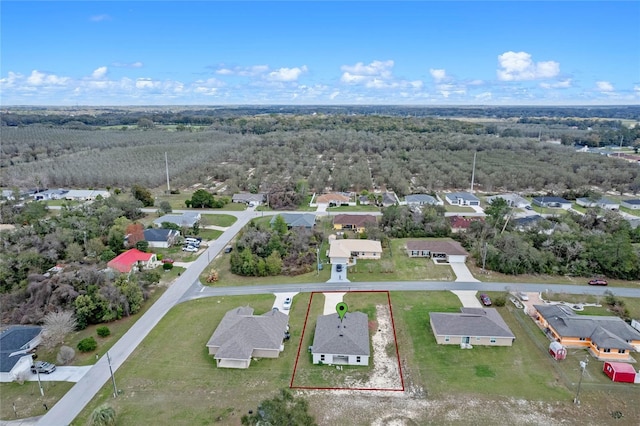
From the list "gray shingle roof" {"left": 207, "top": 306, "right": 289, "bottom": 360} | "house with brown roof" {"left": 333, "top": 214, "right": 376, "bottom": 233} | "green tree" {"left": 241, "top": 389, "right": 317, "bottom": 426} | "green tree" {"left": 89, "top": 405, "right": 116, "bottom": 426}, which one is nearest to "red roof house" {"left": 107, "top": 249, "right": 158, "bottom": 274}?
"gray shingle roof" {"left": 207, "top": 306, "right": 289, "bottom": 360}

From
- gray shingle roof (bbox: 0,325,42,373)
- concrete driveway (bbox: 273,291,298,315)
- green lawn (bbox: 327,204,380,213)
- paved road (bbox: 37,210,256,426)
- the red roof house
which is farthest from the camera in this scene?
green lawn (bbox: 327,204,380,213)

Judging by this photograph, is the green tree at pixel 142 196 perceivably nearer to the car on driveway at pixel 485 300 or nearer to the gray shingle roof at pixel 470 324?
the gray shingle roof at pixel 470 324

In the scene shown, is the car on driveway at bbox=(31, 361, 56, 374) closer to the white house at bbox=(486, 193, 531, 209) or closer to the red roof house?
the red roof house

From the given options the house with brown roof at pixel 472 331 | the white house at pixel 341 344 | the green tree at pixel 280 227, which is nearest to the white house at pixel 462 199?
the green tree at pixel 280 227

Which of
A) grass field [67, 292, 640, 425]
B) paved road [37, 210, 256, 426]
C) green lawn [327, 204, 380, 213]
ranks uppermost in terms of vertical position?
green lawn [327, 204, 380, 213]

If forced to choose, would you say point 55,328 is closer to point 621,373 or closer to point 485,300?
point 485,300

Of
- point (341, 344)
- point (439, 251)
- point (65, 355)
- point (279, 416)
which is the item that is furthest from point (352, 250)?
point (65, 355)

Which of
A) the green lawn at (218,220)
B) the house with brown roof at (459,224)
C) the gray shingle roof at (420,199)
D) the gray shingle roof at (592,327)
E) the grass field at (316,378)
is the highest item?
the gray shingle roof at (420,199)
